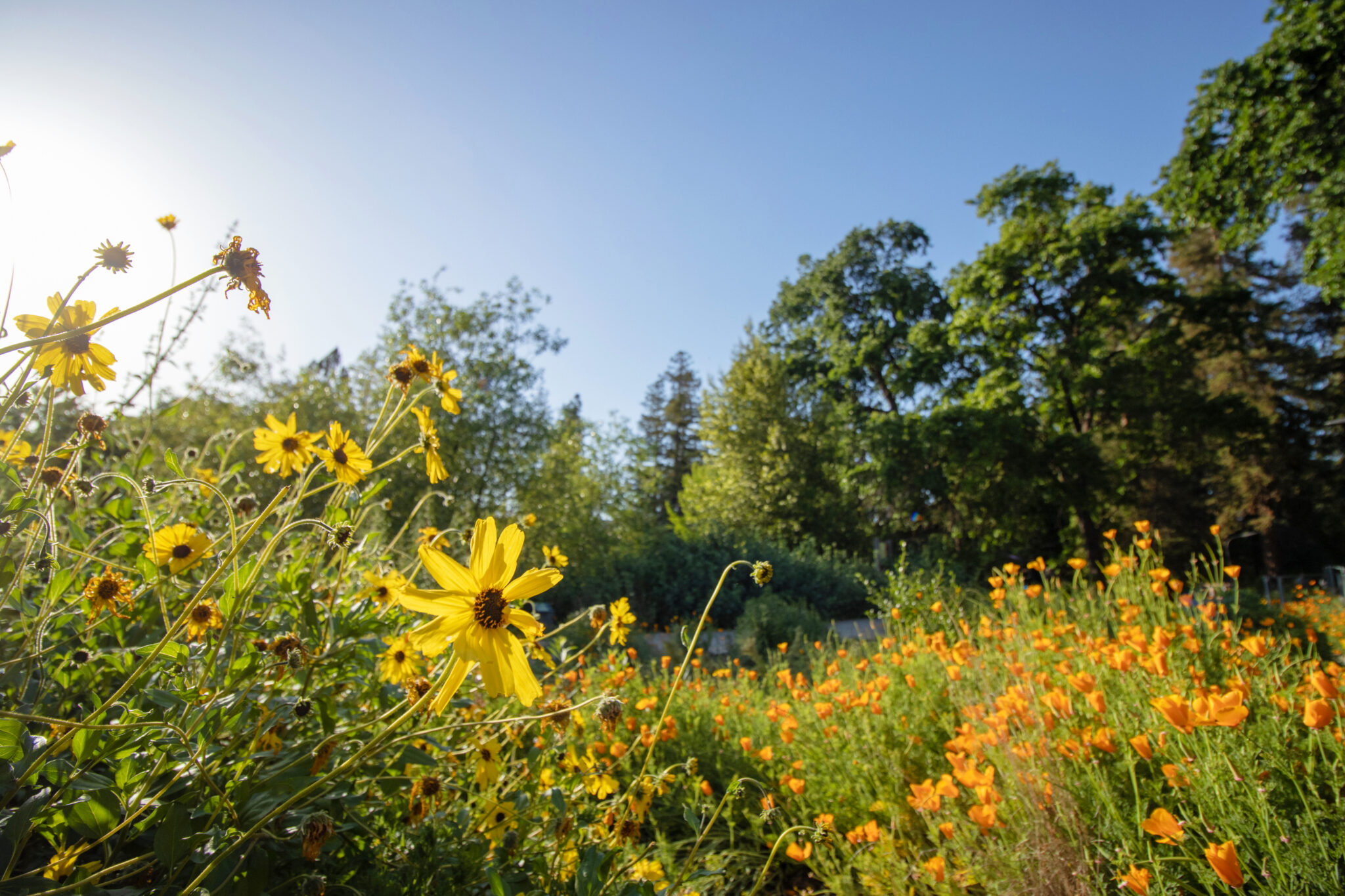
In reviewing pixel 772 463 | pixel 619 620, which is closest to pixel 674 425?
pixel 772 463

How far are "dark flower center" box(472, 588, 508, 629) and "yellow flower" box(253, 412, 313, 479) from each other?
2.73ft

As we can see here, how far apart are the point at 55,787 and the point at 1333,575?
16192 millimetres

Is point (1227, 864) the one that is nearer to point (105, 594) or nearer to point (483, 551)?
point (483, 551)

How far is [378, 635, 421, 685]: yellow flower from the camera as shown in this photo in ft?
4.14

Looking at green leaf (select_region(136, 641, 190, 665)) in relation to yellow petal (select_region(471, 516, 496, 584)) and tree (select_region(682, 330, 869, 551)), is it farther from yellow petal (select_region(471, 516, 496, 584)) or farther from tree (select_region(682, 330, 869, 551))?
tree (select_region(682, 330, 869, 551))

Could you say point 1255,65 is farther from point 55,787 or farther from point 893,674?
point 55,787

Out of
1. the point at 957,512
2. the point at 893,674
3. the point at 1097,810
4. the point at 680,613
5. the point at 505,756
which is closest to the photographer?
the point at 1097,810

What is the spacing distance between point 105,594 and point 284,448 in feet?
1.48

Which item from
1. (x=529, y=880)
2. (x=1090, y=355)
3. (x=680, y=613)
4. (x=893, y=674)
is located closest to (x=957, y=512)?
(x=1090, y=355)

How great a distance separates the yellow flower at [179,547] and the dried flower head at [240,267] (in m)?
0.42

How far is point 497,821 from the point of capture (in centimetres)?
121

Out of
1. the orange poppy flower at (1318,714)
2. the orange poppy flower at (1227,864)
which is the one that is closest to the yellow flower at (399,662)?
the orange poppy flower at (1227,864)

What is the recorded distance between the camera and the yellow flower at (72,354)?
770 millimetres

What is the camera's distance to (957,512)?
11875 mm
